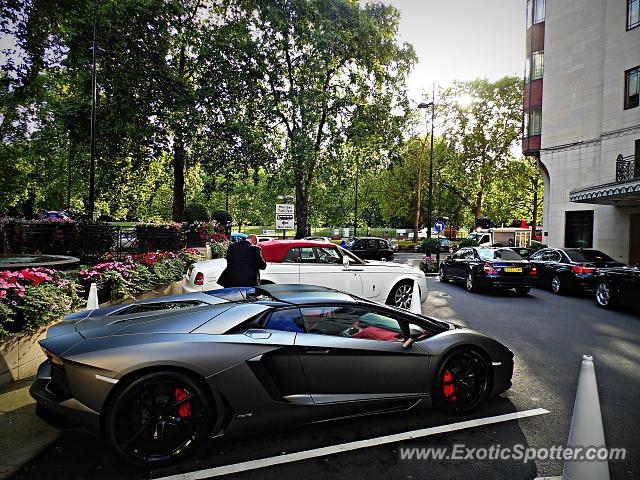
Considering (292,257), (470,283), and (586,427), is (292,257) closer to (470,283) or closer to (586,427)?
(586,427)

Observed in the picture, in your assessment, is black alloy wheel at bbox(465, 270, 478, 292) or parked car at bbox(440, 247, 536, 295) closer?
parked car at bbox(440, 247, 536, 295)

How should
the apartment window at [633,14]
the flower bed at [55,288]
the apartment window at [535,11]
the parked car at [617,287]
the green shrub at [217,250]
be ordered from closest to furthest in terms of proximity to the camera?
the flower bed at [55,288] < the parked car at [617,287] < the green shrub at [217,250] < the apartment window at [633,14] < the apartment window at [535,11]

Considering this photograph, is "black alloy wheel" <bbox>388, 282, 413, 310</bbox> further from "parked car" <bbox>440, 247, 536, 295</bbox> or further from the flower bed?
the flower bed

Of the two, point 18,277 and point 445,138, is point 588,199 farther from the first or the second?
point 445,138

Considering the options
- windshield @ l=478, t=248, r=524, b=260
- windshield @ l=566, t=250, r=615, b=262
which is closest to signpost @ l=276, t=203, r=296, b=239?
windshield @ l=478, t=248, r=524, b=260

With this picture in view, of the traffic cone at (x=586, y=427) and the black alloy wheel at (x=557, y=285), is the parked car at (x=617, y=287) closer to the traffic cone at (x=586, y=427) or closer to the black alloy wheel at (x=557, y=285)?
the black alloy wheel at (x=557, y=285)

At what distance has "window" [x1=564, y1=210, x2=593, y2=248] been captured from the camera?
21.9m

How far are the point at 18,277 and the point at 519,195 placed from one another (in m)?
46.2

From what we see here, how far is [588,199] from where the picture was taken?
17438 millimetres

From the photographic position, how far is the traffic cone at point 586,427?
2.79 m

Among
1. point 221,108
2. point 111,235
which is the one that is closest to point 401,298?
point 111,235

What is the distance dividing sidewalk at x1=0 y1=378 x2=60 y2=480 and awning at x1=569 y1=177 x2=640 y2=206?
16.3 m

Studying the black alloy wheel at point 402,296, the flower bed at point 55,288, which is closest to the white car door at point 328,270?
the black alloy wheel at point 402,296

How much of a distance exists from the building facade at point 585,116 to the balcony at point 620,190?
0.05 metres
